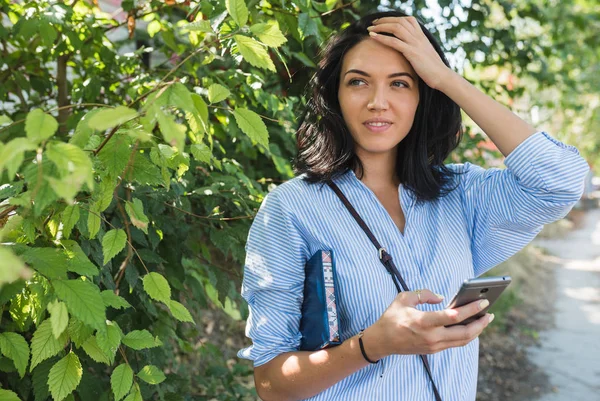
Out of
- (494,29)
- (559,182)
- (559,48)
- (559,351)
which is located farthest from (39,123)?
(559,351)

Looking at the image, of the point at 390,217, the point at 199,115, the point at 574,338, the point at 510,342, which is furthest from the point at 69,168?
the point at 574,338

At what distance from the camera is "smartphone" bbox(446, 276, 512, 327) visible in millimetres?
1575

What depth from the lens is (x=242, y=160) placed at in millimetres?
3490

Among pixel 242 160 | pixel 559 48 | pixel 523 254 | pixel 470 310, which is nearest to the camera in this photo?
pixel 470 310

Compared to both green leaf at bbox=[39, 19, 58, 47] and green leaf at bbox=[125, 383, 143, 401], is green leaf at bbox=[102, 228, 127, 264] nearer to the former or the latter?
green leaf at bbox=[125, 383, 143, 401]

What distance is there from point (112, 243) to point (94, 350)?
10.2 inches

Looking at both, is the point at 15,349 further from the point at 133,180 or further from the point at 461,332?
the point at 461,332

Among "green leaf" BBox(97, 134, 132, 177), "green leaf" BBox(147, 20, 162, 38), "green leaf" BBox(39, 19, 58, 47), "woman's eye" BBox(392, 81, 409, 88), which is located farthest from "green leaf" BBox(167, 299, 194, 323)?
"green leaf" BBox(147, 20, 162, 38)

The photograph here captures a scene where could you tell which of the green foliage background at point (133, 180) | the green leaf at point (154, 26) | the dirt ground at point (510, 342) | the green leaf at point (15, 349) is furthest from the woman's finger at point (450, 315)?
the dirt ground at point (510, 342)

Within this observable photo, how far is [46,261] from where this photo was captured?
141 cm

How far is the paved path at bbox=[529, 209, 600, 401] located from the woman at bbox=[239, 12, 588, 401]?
4258 millimetres

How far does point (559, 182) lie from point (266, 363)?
944 millimetres

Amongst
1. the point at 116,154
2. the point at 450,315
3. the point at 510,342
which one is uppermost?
the point at 116,154

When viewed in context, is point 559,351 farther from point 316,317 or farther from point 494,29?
point 316,317
